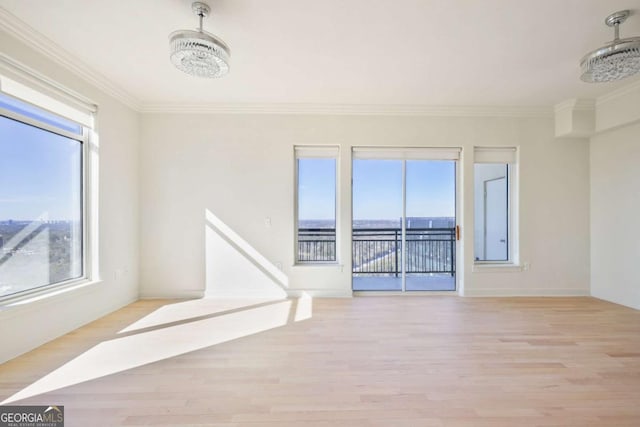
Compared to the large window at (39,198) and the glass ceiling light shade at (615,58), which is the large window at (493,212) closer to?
the glass ceiling light shade at (615,58)

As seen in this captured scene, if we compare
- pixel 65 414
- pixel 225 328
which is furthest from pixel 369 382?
pixel 65 414

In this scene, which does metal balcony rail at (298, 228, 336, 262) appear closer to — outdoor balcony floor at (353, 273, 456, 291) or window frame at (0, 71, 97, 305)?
outdoor balcony floor at (353, 273, 456, 291)

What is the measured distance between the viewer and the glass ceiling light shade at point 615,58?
86.6 inches

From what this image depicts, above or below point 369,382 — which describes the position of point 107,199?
above

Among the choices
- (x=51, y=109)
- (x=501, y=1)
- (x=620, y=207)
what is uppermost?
(x=501, y=1)

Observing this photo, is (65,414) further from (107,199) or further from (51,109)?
(51,109)

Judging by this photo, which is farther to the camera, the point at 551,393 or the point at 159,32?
the point at 159,32

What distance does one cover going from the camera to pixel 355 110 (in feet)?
13.4

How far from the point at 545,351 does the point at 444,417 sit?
1463 mm

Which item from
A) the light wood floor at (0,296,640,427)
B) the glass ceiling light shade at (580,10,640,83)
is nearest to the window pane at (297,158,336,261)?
the light wood floor at (0,296,640,427)

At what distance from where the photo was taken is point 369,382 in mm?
2043

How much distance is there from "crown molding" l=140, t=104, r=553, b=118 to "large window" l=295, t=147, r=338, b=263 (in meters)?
0.70

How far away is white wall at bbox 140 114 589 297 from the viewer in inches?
160

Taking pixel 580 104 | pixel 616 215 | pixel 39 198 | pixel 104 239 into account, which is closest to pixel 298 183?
pixel 104 239
